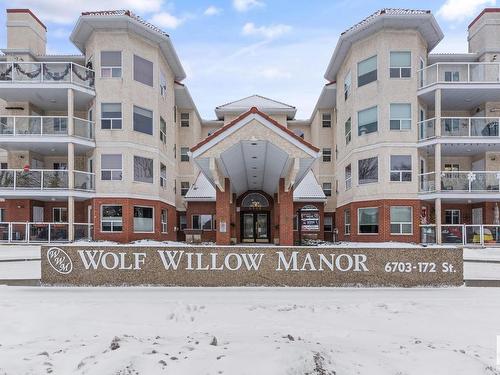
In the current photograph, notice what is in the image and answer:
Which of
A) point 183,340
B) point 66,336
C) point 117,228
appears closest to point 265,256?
point 183,340

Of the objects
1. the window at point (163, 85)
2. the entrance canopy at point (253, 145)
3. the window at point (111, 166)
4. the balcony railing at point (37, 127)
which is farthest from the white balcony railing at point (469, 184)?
the balcony railing at point (37, 127)

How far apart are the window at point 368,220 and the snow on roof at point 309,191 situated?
6219 mm

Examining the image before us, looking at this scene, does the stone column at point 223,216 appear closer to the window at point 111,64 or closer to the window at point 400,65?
the window at point 111,64

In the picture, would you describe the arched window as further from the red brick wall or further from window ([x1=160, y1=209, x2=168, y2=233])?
the red brick wall

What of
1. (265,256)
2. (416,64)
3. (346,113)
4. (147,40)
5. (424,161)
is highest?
(147,40)

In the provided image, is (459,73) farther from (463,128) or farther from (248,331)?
(248,331)

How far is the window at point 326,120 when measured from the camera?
32250mm

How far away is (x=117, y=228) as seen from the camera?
20797 millimetres

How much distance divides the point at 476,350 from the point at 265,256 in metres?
5.46

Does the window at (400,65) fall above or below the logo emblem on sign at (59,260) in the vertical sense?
above

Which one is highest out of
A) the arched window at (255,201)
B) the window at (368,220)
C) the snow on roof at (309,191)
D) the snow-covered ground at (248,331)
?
the snow on roof at (309,191)

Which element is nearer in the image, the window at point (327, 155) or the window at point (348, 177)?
the window at point (348, 177)

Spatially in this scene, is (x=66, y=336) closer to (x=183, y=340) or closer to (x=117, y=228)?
(x=183, y=340)

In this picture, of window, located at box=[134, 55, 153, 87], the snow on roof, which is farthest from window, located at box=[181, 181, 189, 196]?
window, located at box=[134, 55, 153, 87]
